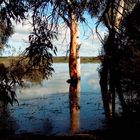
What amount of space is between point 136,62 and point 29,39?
15.4 feet

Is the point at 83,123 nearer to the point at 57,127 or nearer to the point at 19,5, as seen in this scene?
the point at 57,127

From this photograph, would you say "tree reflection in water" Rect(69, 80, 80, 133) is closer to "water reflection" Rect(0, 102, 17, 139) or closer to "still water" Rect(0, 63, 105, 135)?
"still water" Rect(0, 63, 105, 135)

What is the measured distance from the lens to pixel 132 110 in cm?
1024

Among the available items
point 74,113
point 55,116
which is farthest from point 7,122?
point 74,113

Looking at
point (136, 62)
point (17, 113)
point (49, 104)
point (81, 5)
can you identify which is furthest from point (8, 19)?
point (49, 104)

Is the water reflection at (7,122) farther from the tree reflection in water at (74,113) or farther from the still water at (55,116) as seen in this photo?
the tree reflection in water at (74,113)

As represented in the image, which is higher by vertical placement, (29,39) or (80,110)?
(29,39)

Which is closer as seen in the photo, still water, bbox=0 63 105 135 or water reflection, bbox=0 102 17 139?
water reflection, bbox=0 102 17 139

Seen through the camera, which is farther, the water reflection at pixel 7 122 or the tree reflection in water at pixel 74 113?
the tree reflection in water at pixel 74 113

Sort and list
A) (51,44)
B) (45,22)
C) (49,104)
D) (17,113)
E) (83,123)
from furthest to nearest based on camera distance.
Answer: (49,104) < (17,113) < (83,123) < (45,22) < (51,44)

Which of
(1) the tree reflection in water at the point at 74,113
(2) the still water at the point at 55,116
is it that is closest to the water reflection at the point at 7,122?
(2) the still water at the point at 55,116

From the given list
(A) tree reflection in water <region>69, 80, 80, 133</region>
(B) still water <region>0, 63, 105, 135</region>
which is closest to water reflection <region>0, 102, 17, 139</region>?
(B) still water <region>0, 63, 105, 135</region>

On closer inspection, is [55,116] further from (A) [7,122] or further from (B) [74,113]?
(A) [7,122]

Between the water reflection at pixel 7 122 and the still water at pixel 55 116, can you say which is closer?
the water reflection at pixel 7 122
